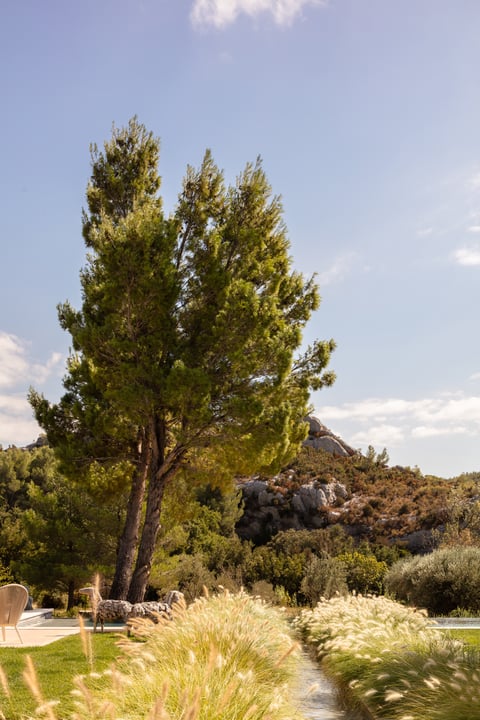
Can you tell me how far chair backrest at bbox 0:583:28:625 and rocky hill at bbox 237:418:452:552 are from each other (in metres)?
24.4

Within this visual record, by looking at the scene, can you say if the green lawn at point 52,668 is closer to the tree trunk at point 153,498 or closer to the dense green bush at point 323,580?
the tree trunk at point 153,498

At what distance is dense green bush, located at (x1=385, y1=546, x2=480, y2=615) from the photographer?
42.3 feet

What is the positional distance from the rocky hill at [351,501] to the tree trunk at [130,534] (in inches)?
749

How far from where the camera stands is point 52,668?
6.04 metres

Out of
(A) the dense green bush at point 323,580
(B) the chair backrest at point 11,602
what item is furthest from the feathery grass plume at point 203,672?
(A) the dense green bush at point 323,580

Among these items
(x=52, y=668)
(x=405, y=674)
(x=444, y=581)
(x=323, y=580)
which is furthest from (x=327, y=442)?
(x=405, y=674)

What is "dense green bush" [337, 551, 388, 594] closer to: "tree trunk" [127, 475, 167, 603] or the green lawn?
"tree trunk" [127, 475, 167, 603]

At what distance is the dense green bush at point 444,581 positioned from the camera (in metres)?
12.9

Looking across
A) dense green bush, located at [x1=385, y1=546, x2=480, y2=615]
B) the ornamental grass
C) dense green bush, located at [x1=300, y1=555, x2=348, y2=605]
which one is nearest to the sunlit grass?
the ornamental grass

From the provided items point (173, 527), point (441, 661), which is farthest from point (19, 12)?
point (173, 527)

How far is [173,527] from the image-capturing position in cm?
1898

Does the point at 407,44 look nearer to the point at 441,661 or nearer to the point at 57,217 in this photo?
the point at 57,217

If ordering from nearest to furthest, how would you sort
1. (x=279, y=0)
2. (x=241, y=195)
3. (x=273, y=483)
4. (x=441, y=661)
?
1. (x=441, y=661)
2. (x=279, y=0)
3. (x=241, y=195)
4. (x=273, y=483)

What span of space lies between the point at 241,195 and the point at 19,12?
272 inches
